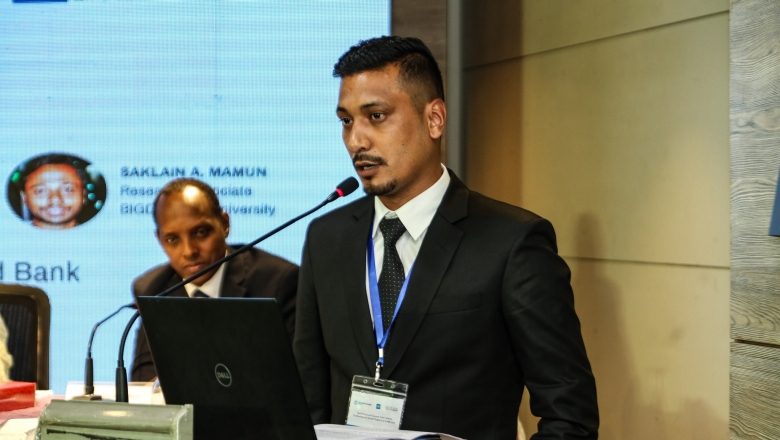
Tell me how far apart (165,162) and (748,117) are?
2.66 m

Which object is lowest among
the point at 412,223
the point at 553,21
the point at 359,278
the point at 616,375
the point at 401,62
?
the point at 616,375

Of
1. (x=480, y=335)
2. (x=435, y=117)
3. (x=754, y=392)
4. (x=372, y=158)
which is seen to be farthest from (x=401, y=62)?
(x=754, y=392)

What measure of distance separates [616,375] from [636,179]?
0.74 metres

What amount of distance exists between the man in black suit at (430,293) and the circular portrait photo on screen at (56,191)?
2.25m

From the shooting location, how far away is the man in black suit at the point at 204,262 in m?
3.14

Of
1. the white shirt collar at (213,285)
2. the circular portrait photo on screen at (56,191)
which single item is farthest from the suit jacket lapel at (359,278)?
the circular portrait photo on screen at (56,191)

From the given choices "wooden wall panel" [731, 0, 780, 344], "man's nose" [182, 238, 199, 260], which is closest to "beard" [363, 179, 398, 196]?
"wooden wall panel" [731, 0, 780, 344]

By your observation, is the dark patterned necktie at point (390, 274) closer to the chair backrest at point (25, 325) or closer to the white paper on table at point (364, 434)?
the white paper on table at point (364, 434)

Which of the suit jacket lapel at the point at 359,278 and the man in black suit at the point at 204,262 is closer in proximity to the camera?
the suit jacket lapel at the point at 359,278

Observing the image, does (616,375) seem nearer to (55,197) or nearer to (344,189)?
(344,189)

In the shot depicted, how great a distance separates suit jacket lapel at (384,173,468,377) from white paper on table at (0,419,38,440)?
33.5 inches

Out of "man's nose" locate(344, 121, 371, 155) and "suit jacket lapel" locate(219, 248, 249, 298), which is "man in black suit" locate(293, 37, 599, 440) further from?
"suit jacket lapel" locate(219, 248, 249, 298)

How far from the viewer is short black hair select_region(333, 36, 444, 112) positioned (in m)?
2.00

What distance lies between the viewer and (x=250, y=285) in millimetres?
3219
